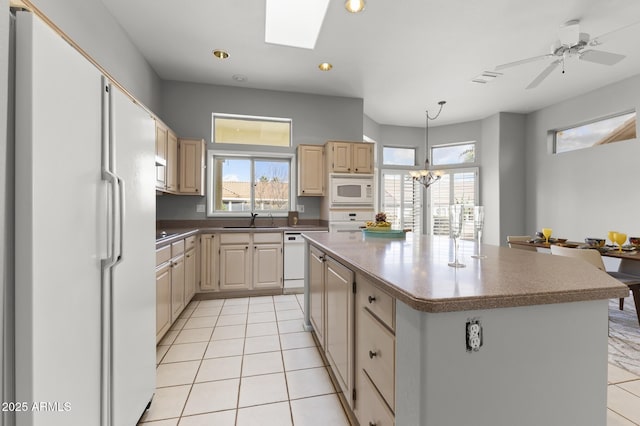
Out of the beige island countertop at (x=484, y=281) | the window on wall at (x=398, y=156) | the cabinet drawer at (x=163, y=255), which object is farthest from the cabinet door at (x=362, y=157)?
the beige island countertop at (x=484, y=281)

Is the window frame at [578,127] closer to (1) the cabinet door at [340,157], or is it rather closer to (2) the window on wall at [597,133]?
(2) the window on wall at [597,133]

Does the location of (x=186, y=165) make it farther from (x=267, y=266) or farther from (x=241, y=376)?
(x=241, y=376)

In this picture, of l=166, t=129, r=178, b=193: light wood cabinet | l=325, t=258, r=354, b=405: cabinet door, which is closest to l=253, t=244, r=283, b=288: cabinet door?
l=166, t=129, r=178, b=193: light wood cabinet

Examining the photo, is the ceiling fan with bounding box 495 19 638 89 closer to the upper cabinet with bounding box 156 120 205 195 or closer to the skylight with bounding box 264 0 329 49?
the skylight with bounding box 264 0 329 49

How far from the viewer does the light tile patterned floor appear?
5.22ft

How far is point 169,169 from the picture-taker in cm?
346

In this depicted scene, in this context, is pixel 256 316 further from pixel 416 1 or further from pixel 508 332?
pixel 416 1

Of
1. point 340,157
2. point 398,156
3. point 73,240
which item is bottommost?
point 73,240

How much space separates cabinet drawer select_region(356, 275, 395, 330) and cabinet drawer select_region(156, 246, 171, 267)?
178 cm

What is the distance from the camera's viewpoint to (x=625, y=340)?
250 centimetres

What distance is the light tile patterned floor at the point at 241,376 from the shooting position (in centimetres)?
159

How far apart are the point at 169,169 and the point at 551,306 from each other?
12.3 ft

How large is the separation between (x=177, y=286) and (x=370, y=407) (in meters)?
2.32

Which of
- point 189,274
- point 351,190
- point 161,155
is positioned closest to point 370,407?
point 189,274
